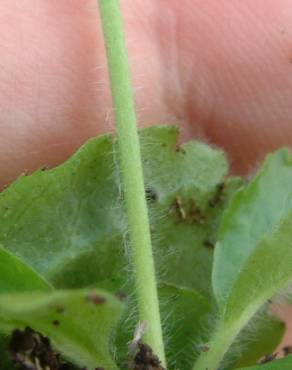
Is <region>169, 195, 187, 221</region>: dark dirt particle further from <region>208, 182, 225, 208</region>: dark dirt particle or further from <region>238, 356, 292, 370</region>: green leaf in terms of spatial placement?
<region>238, 356, 292, 370</region>: green leaf

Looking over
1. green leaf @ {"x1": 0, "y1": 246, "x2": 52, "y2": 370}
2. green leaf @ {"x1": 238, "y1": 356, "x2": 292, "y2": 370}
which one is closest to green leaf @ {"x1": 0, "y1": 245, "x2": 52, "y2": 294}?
green leaf @ {"x1": 0, "y1": 246, "x2": 52, "y2": 370}

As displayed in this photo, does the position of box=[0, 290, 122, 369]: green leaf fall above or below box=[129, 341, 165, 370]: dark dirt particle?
above

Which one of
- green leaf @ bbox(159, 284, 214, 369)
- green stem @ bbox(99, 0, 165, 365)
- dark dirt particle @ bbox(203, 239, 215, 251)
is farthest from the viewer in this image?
dark dirt particle @ bbox(203, 239, 215, 251)

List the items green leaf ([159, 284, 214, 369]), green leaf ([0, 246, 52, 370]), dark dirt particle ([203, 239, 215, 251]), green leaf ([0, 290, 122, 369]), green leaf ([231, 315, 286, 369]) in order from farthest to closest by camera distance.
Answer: dark dirt particle ([203, 239, 215, 251])
green leaf ([231, 315, 286, 369])
green leaf ([159, 284, 214, 369])
green leaf ([0, 246, 52, 370])
green leaf ([0, 290, 122, 369])

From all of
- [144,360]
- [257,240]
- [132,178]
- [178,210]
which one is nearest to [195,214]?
[178,210]

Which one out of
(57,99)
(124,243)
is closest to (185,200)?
(124,243)

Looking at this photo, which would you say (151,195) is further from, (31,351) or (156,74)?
(31,351)

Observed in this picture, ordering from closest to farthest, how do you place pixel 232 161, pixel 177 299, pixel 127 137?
pixel 127 137 → pixel 177 299 → pixel 232 161

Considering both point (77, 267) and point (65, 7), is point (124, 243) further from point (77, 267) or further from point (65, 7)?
point (65, 7)
